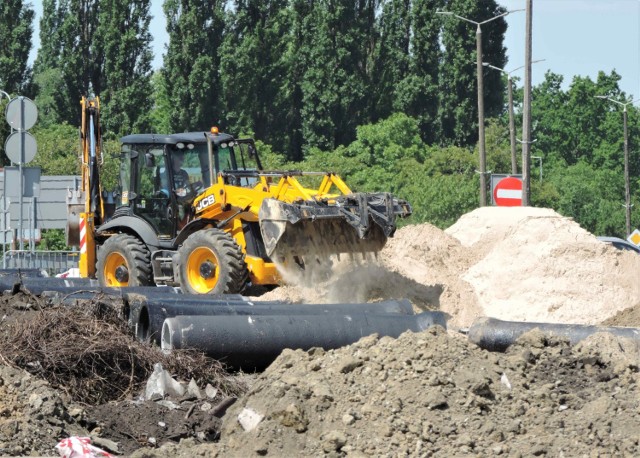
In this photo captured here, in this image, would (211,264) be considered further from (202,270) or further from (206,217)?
(206,217)

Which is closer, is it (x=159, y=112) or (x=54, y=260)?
(x=54, y=260)

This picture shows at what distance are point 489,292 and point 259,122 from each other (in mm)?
40355

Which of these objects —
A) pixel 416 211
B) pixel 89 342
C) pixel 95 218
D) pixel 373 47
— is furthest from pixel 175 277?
pixel 373 47

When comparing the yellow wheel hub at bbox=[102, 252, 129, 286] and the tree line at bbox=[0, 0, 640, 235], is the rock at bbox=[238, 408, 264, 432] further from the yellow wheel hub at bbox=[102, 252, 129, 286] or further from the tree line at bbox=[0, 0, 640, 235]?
the tree line at bbox=[0, 0, 640, 235]

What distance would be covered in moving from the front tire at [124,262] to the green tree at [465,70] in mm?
41251

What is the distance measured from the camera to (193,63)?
187ft

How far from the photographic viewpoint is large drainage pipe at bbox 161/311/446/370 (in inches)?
448

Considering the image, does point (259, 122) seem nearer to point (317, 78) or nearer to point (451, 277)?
point (317, 78)

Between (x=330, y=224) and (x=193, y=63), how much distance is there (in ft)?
132

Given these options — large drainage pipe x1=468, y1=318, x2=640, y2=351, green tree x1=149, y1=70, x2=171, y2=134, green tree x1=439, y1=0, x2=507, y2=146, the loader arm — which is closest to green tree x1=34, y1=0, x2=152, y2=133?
green tree x1=149, y1=70, x2=171, y2=134

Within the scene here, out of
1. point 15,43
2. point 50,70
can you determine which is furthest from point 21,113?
point 50,70

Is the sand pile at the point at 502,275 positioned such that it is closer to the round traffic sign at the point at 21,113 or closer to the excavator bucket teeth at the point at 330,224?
the excavator bucket teeth at the point at 330,224

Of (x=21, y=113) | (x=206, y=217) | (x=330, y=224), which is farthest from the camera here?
(x=206, y=217)

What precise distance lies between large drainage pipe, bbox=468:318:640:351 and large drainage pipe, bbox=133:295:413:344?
1938mm
